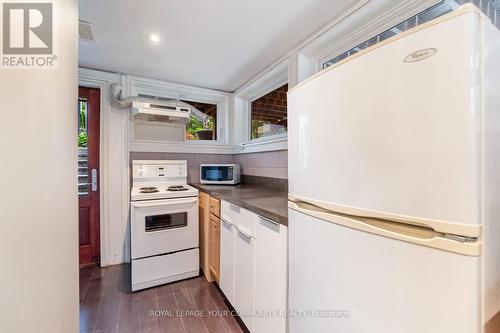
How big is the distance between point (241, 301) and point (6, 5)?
68.1 inches

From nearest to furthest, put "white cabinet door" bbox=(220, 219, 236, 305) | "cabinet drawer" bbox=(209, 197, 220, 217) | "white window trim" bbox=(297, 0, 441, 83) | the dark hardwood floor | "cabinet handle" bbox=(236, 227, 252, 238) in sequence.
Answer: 1. "white window trim" bbox=(297, 0, 441, 83)
2. "cabinet handle" bbox=(236, 227, 252, 238)
3. the dark hardwood floor
4. "white cabinet door" bbox=(220, 219, 236, 305)
5. "cabinet drawer" bbox=(209, 197, 220, 217)

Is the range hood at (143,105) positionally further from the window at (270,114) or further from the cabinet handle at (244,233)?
the cabinet handle at (244,233)

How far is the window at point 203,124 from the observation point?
295 cm

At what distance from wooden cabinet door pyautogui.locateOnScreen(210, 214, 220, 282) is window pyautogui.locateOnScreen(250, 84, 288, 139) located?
3.74ft

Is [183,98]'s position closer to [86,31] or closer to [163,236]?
[86,31]

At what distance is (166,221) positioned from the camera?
82.0 inches

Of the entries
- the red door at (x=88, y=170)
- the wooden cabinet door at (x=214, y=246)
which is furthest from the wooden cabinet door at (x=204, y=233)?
the red door at (x=88, y=170)

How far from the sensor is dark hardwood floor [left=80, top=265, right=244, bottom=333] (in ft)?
5.06

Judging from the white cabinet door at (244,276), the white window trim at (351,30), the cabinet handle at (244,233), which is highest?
the white window trim at (351,30)

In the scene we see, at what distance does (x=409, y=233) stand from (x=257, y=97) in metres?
2.53

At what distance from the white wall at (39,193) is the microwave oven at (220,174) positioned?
5.89 feet

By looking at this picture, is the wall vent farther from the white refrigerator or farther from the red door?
the white refrigerator

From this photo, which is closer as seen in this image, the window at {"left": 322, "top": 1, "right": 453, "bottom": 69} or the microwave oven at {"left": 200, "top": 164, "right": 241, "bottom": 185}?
the window at {"left": 322, "top": 1, "right": 453, "bottom": 69}

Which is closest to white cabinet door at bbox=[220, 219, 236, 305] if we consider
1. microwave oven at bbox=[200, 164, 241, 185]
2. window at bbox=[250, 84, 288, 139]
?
microwave oven at bbox=[200, 164, 241, 185]
